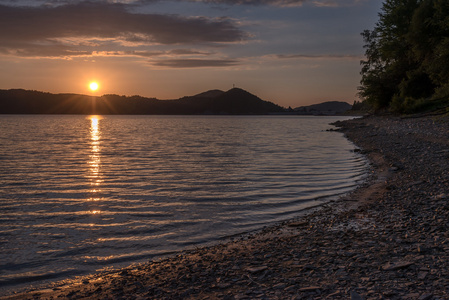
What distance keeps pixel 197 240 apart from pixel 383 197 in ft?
22.0

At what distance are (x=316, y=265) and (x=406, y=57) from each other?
70.8 m

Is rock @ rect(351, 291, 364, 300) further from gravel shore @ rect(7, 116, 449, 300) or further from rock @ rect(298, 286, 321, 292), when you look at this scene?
rock @ rect(298, 286, 321, 292)

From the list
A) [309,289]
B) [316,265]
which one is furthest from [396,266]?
[309,289]

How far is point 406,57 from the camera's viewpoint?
68.1 m

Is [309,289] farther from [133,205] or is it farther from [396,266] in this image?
[133,205]

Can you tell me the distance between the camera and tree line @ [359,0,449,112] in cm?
5309

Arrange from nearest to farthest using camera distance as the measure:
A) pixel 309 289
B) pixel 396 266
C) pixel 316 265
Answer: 1. pixel 309 289
2. pixel 396 266
3. pixel 316 265

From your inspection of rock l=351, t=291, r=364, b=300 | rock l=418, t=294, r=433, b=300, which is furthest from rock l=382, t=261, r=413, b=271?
rock l=351, t=291, r=364, b=300

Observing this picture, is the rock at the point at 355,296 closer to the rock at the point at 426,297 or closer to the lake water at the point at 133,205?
the rock at the point at 426,297

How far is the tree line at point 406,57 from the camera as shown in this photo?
53094 millimetres

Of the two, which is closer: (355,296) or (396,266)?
(355,296)

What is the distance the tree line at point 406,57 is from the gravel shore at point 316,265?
40.9 meters

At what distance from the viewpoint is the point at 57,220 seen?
466 inches

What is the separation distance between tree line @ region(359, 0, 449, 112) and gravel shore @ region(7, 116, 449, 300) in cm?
4089
